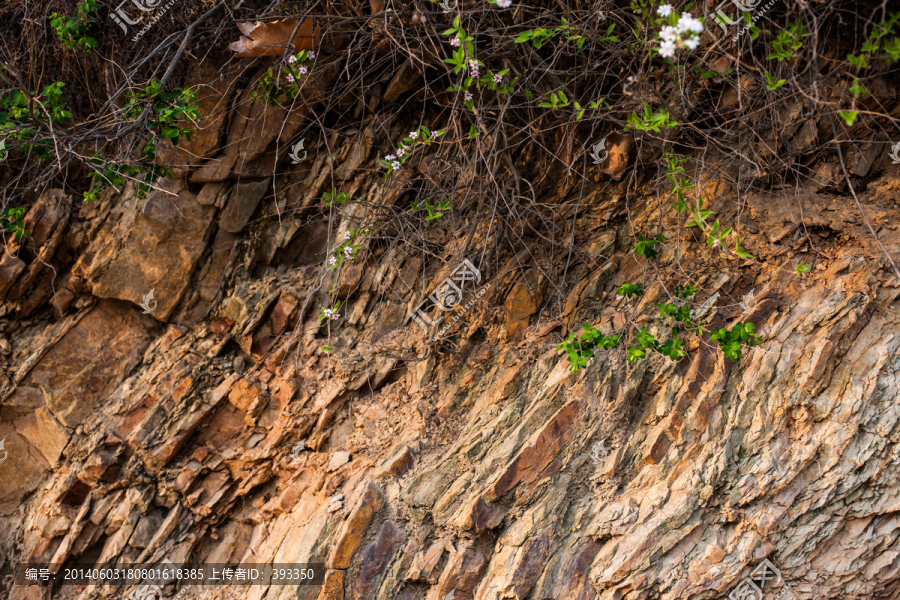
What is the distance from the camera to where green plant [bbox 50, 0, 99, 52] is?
336 centimetres

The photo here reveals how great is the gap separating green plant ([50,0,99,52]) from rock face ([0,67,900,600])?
1006mm

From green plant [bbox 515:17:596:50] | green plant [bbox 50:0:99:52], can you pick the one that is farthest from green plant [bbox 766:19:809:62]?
green plant [bbox 50:0:99:52]

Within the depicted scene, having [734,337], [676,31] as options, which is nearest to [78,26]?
→ [676,31]

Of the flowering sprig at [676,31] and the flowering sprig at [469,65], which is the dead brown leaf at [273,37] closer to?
the flowering sprig at [469,65]

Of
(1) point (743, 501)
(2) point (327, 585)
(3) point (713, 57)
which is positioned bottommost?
(1) point (743, 501)

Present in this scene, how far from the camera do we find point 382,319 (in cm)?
383

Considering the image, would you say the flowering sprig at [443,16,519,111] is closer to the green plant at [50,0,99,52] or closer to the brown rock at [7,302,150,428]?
the green plant at [50,0,99,52]

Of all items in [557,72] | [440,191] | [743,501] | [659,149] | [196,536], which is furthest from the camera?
[196,536]

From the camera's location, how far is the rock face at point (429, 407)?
8.87 ft

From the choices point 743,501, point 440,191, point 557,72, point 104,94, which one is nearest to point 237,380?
point 440,191

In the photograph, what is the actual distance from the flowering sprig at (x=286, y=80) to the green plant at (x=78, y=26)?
115 cm

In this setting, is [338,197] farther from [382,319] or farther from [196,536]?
[196,536]

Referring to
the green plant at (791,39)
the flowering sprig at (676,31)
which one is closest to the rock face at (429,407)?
the green plant at (791,39)

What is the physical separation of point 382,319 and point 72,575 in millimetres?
2975
